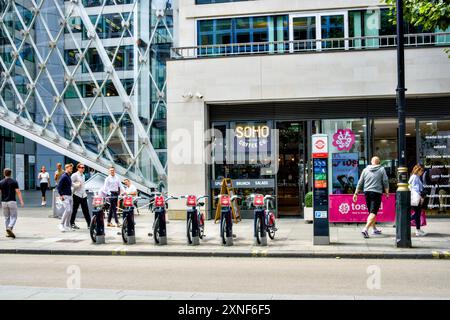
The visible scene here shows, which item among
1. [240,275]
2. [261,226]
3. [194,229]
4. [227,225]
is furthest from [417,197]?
[240,275]

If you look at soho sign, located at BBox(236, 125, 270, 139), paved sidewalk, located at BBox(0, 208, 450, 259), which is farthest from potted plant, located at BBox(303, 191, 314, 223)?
soho sign, located at BBox(236, 125, 270, 139)

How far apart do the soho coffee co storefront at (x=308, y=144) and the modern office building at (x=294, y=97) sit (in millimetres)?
34

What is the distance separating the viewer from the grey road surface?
7.95 m

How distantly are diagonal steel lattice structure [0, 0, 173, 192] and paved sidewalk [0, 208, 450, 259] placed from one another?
31.2 feet

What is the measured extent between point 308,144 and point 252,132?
1989mm

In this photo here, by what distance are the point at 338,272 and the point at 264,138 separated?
9.46m

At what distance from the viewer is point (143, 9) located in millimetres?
25844

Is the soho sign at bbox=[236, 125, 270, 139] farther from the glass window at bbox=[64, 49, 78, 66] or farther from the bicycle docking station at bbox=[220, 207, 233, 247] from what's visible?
the glass window at bbox=[64, 49, 78, 66]

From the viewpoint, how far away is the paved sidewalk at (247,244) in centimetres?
1149

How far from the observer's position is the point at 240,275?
922 centimetres

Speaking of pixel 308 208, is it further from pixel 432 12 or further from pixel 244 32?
pixel 432 12
